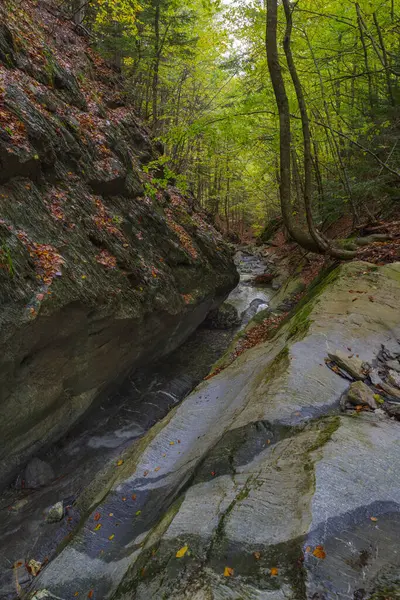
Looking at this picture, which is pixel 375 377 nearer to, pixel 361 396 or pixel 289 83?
pixel 361 396

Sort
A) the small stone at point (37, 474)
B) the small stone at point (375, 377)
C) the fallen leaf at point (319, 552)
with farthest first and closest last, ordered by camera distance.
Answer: the small stone at point (37, 474) < the small stone at point (375, 377) < the fallen leaf at point (319, 552)

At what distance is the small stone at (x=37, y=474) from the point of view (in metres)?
6.43

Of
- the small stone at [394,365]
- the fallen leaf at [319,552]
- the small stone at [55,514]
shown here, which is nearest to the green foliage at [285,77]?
the small stone at [394,365]

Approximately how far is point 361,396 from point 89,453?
5.50 metres

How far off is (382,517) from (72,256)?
6.43 m

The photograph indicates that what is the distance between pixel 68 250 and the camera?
712cm

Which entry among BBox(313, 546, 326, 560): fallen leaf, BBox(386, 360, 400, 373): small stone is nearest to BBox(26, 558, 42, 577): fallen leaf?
BBox(313, 546, 326, 560): fallen leaf

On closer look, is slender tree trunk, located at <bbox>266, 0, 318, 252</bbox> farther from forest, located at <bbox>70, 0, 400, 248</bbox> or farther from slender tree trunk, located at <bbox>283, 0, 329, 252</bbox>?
slender tree trunk, located at <bbox>283, 0, 329, 252</bbox>

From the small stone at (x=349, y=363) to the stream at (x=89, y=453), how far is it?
400 cm

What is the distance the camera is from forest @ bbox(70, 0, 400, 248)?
805cm

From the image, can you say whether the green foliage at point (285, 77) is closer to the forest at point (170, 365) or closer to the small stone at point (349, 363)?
the forest at point (170, 365)

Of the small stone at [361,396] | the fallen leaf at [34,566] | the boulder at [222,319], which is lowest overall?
the fallen leaf at [34,566]

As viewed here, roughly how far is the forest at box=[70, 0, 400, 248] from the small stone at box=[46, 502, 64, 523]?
22.8 ft

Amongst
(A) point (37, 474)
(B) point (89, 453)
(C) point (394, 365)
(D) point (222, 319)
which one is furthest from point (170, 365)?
(C) point (394, 365)
